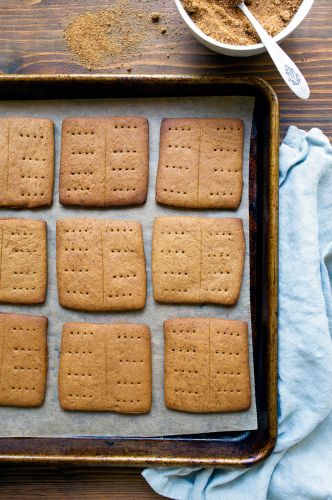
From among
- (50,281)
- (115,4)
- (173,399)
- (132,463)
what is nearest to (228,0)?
(115,4)

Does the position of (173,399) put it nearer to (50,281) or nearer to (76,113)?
(50,281)

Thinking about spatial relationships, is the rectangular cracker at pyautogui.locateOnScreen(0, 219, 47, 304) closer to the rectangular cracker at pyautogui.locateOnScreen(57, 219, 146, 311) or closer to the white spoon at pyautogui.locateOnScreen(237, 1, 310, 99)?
the rectangular cracker at pyautogui.locateOnScreen(57, 219, 146, 311)

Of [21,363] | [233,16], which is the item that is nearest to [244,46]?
[233,16]

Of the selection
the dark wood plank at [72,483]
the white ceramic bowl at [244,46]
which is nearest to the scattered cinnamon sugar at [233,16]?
the white ceramic bowl at [244,46]

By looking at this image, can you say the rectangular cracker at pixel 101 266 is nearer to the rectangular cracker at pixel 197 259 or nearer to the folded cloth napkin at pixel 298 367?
the rectangular cracker at pixel 197 259

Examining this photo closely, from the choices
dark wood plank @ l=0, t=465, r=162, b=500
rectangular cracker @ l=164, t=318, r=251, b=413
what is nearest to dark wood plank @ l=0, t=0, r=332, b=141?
rectangular cracker @ l=164, t=318, r=251, b=413

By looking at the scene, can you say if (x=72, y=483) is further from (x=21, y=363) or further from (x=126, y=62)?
(x=126, y=62)
